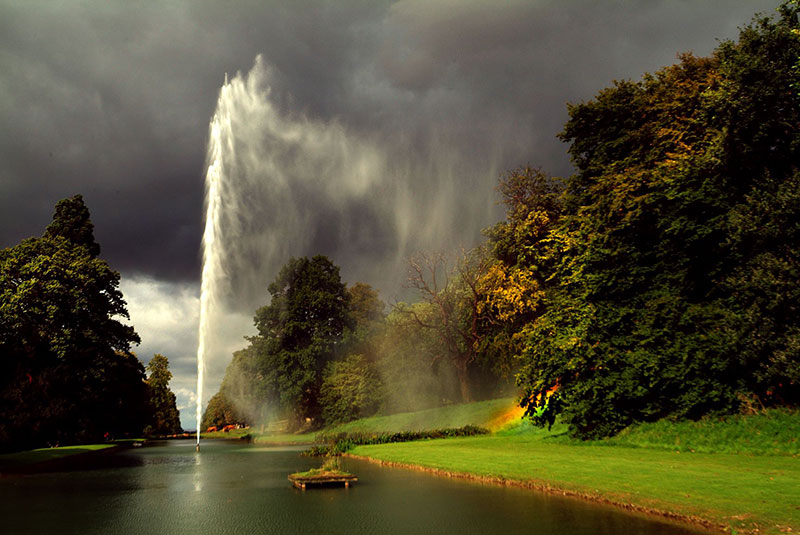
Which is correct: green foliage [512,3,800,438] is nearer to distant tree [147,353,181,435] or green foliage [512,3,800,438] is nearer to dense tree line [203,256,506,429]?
dense tree line [203,256,506,429]

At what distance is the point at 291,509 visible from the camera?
16.9 meters

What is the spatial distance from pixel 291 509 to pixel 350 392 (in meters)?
53.5

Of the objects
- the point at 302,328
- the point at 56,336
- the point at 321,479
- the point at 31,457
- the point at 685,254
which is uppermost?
the point at 302,328

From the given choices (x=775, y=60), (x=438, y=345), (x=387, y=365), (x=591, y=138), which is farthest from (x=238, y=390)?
(x=775, y=60)

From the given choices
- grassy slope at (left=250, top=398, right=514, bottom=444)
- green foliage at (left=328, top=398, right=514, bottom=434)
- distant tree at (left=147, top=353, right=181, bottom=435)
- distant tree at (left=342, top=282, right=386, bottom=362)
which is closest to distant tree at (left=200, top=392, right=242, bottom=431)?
distant tree at (left=147, top=353, right=181, bottom=435)

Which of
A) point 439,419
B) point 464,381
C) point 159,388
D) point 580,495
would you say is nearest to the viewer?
point 580,495

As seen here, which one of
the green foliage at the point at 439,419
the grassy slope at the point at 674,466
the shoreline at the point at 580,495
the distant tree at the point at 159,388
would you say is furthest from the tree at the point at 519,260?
the distant tree at the point at 159,388

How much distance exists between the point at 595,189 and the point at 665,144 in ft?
17.0

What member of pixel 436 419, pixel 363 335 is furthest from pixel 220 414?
pixel 436 419

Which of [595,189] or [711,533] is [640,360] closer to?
[595,189]

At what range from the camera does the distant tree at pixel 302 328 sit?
248 ft

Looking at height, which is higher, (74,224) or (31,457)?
(74,224)

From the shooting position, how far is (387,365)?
234 feet

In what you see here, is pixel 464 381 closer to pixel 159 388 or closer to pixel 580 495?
pixel 580 495
